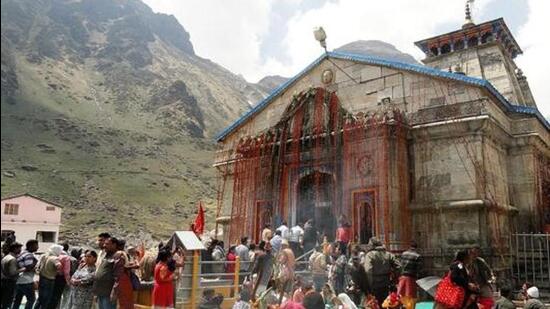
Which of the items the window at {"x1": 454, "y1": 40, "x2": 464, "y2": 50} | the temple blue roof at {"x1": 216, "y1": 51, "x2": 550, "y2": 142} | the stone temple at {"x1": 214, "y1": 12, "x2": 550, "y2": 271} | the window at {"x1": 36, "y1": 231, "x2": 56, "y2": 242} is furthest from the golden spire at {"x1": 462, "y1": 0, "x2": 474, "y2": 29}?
the window at {"x1": 36, "y1": 231, "x2": 56, "y2": 242}

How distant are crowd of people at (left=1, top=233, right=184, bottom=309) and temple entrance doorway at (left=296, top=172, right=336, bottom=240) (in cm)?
730

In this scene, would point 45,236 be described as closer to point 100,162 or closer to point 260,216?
point 100,162

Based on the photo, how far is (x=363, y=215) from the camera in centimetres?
1497

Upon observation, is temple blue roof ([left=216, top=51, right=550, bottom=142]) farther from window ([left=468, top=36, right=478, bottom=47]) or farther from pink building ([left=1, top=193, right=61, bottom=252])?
pink building ([left=1, top=193, right=61, bottom=252])

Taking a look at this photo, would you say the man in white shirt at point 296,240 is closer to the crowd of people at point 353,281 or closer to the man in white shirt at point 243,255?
the man in white shirt at point 243,255

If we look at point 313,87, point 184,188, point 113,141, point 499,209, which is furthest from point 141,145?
point 499,209

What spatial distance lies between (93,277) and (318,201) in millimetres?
10065

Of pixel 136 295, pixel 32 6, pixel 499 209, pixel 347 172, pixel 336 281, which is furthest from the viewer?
pixel 32 6

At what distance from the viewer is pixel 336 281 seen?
11.0 metres

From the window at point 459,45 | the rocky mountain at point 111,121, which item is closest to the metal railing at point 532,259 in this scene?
the window at point 459,45

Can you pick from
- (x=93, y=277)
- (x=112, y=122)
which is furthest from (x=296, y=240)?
(x=112, y=122)

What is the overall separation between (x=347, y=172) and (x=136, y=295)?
8468mm

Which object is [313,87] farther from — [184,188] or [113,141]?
[113,141]

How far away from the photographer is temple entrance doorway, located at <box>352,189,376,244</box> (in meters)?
14.7
